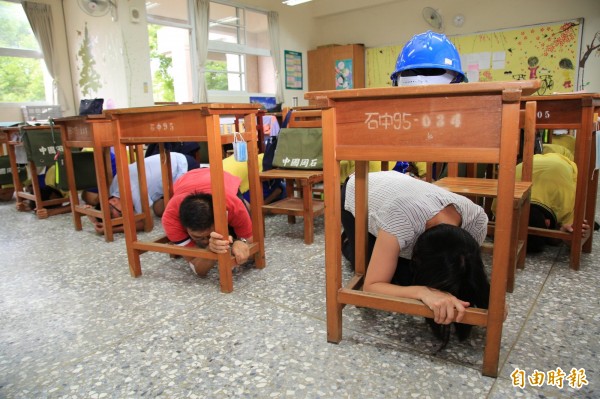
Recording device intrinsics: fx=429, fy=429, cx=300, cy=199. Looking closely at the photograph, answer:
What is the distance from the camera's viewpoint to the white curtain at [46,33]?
18.8 feet

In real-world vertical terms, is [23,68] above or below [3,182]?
above

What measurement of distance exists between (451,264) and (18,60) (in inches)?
258

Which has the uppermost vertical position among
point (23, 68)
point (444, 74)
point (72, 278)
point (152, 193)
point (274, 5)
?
point (274, 5)

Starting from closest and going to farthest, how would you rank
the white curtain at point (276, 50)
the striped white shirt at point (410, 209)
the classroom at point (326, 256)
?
1. the classroom at point (326, 256)
2. the striped white shirt at point (410, 209)
3. the white curtain at point (276, 50)

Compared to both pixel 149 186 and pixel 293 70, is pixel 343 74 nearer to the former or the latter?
pixel 293 70

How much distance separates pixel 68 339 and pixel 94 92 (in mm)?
5374

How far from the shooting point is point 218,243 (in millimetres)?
1740

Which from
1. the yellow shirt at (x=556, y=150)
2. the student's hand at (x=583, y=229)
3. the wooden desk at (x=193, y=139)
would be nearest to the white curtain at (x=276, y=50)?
the yellow shirt at (x=556, y=150)

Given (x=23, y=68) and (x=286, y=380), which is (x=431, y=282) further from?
(x=23, y=68)

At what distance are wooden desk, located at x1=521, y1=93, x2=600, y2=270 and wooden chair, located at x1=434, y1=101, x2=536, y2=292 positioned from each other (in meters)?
0.09

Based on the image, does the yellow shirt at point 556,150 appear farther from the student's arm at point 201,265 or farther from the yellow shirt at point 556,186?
the student's arm at point 201,265

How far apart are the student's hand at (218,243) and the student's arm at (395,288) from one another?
0.67 m

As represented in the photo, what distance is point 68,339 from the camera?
1.42 meters

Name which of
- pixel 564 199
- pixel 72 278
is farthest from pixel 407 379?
pixel 72 278
